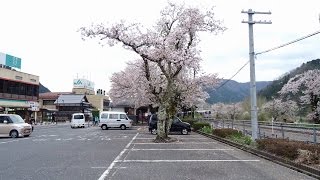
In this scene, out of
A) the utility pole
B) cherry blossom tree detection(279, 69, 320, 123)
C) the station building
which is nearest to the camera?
the utility pole

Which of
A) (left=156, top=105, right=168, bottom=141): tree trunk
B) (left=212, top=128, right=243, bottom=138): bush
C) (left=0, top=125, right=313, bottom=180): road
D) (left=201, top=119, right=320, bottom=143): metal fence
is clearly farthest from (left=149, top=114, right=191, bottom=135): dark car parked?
(left=0, top=125, right=313, bottom=180): road

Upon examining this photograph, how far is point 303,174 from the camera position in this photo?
1140 centimetres

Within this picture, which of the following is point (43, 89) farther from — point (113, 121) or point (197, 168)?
point (197, 168)

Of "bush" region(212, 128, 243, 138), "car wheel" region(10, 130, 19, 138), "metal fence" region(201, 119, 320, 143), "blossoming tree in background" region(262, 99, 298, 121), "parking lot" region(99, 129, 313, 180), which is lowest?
"parking lot" region(99, 129, 313, 180)

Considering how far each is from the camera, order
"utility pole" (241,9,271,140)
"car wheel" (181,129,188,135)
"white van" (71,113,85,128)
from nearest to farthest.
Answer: "utility pole" (241,9,271,140)
"car wheel" (181,129,188,135)
"white van" (71,113,85,128)

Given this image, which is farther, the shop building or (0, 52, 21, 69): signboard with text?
(0, 52, 21, 69): signboard with text

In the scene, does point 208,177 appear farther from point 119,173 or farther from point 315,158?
point 315,158

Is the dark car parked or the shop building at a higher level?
the shop building

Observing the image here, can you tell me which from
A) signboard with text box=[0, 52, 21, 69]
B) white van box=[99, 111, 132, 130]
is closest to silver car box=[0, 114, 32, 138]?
white van box=[99, 111, 132, 130]

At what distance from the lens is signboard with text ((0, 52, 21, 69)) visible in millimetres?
64125

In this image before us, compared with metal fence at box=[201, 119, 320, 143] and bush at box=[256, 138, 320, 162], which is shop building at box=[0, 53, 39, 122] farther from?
bush at box=[256, 138, 320, 162]

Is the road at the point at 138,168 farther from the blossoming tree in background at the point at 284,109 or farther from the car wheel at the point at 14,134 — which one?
the blossoming tree in background at the point at 284,109

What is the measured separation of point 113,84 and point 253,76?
41.1 metres

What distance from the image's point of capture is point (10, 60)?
66.6m
